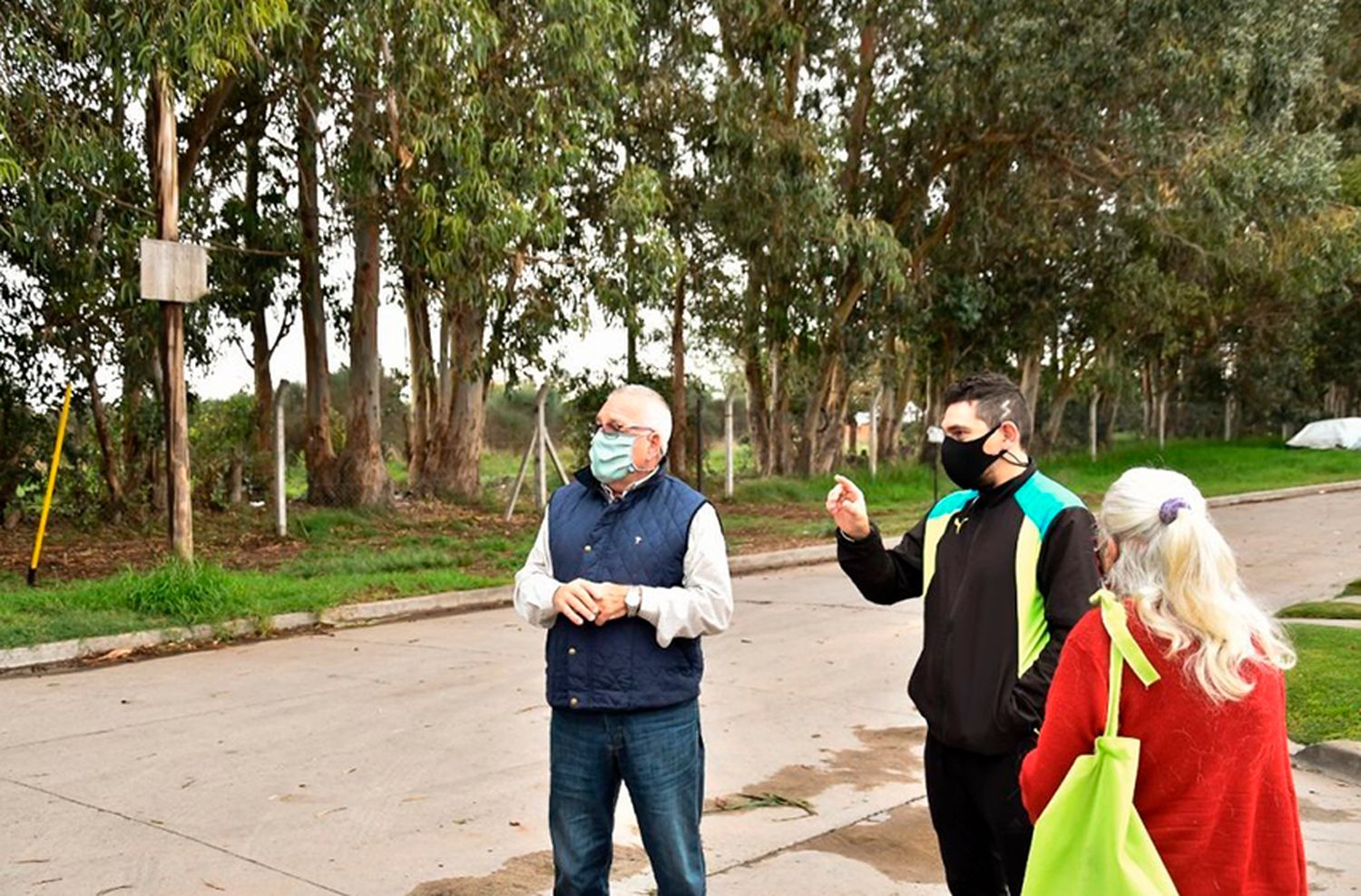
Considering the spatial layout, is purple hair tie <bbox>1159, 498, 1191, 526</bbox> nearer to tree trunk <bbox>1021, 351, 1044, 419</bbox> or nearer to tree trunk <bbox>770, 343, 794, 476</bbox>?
tree trunk <bbox>770, 343, 794, 476</bbox>

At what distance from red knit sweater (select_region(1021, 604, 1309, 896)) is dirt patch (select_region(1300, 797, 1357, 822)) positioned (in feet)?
12.8

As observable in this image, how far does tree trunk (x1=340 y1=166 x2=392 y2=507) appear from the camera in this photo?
19.0 m

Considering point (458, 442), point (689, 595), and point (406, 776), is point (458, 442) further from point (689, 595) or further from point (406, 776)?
point (689, 595)

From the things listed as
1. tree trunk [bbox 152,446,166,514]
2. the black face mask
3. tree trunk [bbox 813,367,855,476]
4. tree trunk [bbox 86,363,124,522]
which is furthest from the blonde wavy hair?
tree trunk [bbox 813,367,855,476]

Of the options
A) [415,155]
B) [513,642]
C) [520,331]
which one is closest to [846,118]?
[520,331]

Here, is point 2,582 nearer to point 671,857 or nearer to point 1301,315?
point 671,857

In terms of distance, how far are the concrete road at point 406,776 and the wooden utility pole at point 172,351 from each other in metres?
2.32

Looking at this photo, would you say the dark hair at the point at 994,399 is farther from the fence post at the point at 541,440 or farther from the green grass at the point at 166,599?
the fence post at the point at 541,440

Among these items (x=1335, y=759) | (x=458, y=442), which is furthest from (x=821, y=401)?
(x=1335, y=759)

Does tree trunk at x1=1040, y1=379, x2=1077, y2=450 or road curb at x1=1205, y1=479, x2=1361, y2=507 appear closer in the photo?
road curb at x1=1205, y1=479, x2=1361, y2=507

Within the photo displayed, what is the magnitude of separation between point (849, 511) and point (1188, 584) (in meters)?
1.37

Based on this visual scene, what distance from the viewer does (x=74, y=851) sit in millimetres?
5723

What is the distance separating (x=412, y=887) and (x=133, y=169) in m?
11.9

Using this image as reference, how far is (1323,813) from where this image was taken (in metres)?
6.44
